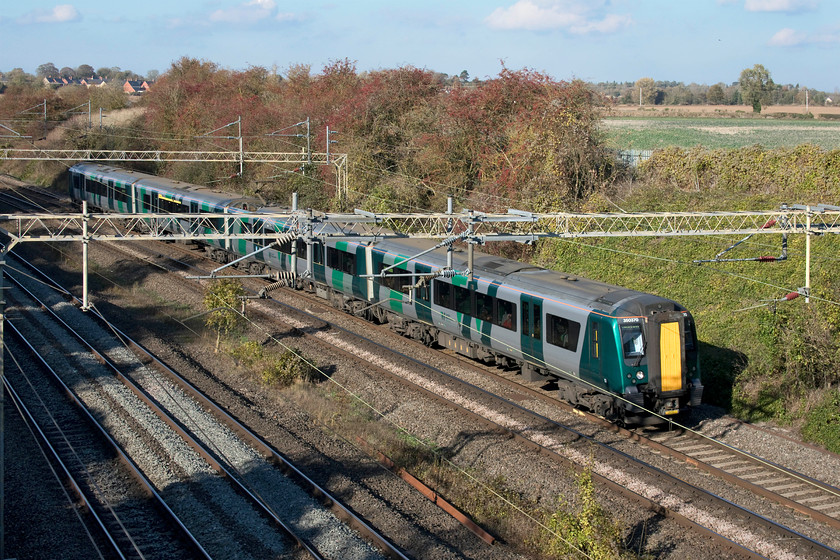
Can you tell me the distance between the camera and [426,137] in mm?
35312

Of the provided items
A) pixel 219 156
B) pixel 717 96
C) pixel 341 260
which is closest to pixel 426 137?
pixel 341 260

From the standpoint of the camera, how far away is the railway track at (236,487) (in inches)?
425

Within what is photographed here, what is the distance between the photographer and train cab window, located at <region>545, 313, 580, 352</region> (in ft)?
50.6

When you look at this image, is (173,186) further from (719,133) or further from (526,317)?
(719,133)

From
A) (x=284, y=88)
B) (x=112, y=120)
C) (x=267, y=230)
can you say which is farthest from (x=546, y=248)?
(x=112, y=120)

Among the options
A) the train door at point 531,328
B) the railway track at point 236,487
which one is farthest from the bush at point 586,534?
the train door at point 531,328

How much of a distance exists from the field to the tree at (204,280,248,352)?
57.6ft

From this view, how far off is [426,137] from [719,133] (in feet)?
64.9

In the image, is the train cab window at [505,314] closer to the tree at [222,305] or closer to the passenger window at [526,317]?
the passenger window at [526,317]

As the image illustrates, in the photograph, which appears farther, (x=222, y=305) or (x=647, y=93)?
(x=647, y=93)

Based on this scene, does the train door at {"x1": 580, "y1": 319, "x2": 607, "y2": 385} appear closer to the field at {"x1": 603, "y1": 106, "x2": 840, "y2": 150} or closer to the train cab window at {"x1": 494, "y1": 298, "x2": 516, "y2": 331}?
the train cab window at {"x1": 494, "y1": 298, "x2": 516, "y2": 331}

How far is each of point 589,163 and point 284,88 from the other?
109 feet

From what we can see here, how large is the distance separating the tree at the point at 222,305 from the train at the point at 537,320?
10.3 ft

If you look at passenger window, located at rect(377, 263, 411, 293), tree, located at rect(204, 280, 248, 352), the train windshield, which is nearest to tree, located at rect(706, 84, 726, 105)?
passenger window, located at rect(377, 263, 411, 293)
